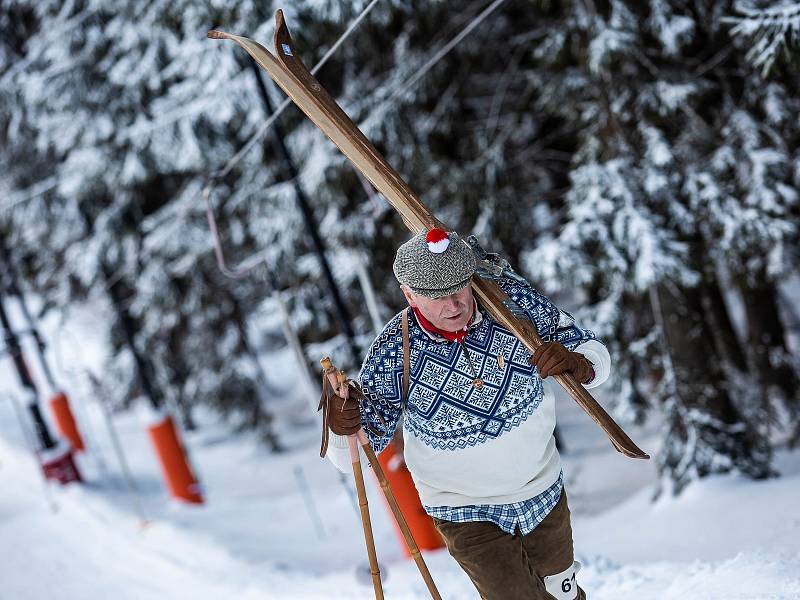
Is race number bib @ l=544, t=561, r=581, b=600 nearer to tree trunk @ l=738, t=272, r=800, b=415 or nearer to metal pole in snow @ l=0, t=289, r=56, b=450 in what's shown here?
tree trunk @ l=738, t=272, r=800, b=415

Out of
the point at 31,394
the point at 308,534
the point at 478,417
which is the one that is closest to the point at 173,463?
the point at 31,394

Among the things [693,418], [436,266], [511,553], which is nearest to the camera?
[436,266]

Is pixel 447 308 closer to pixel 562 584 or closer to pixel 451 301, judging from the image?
pixel 451 301

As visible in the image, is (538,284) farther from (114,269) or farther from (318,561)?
(114,269)

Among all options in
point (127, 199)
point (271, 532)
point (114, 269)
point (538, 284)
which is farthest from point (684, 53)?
point (114, 269)

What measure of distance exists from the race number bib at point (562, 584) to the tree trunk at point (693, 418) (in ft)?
13.0

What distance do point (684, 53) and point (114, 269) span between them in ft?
28.3

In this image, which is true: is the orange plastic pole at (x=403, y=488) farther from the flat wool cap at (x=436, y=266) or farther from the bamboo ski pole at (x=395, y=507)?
the flat wool cap at (x=436, y=266)

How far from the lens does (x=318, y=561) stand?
8398 mm

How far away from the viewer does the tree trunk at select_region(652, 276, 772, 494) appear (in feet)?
22.3

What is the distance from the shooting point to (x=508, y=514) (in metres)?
3.09

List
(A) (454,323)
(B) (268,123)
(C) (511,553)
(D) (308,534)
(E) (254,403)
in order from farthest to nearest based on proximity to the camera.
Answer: (E) (254,403)
(D) (308,534)
(B) (268,123)
(C) (511,553)
(A) (454,323)

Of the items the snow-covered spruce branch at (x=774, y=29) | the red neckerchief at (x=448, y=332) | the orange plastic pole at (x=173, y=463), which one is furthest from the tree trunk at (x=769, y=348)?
the orange plastic pole at (x=173, y=463)

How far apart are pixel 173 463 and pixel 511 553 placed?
9033 millimetres
